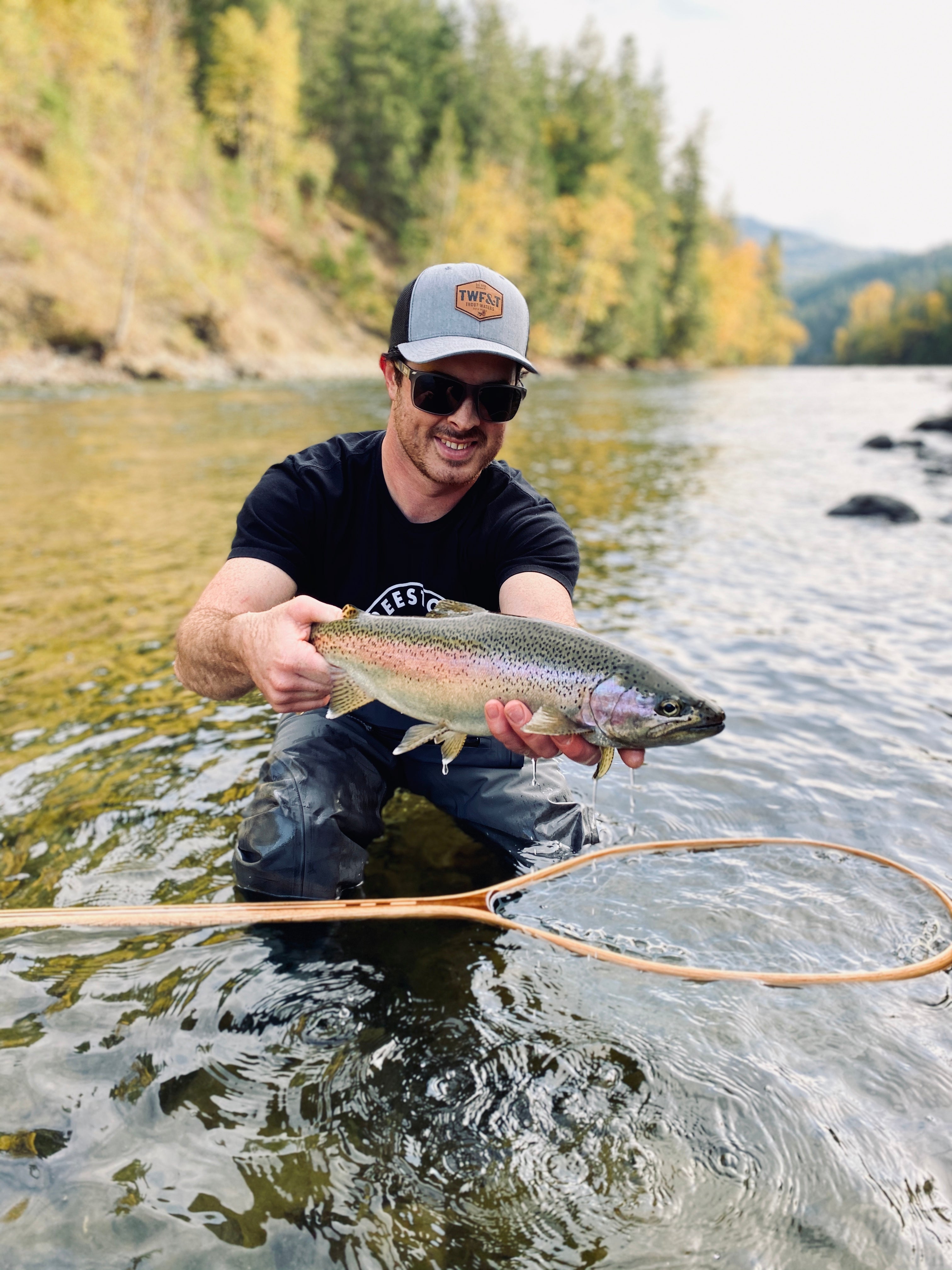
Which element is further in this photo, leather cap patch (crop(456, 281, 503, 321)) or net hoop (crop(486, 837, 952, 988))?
leather cap patch (crop(456, 281, 503, 321))

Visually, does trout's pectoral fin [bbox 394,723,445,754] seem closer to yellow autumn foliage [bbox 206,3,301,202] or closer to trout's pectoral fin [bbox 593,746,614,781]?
trout's pectoral fin [bbox 593,746,614,781]

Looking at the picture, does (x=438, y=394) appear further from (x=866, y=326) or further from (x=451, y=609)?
(x=866, y=326)

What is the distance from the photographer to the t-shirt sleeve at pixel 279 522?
325cm

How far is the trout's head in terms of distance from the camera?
2.47 meters

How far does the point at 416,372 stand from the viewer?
3178 millimetres

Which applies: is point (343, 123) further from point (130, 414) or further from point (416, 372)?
point (416, 372)

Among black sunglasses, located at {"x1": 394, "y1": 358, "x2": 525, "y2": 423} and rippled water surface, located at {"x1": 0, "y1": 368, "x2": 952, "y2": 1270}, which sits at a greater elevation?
black sunglasses, located at {"x1": 394, "y1": 358, "x2": 525, "y2": 423}

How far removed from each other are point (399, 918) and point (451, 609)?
3.87 feet

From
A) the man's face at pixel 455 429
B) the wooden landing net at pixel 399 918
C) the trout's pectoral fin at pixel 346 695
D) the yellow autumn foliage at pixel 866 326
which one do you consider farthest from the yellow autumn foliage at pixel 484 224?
the yellow autumn foliage at pixel 866 326

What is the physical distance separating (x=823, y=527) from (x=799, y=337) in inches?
4740

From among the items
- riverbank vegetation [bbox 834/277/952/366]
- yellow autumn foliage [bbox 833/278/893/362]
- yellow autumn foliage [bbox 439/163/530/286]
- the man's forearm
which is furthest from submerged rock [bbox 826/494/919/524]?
yellow autumn foliage [bbox 833/278/893/362]

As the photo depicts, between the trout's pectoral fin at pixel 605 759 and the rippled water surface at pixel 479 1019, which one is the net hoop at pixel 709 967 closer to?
the rippled water surface at pixel 479 1019

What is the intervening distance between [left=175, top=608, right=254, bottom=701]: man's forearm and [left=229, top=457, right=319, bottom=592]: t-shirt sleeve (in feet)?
0.91

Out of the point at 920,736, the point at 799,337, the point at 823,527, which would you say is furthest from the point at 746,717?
the point at 799,337
